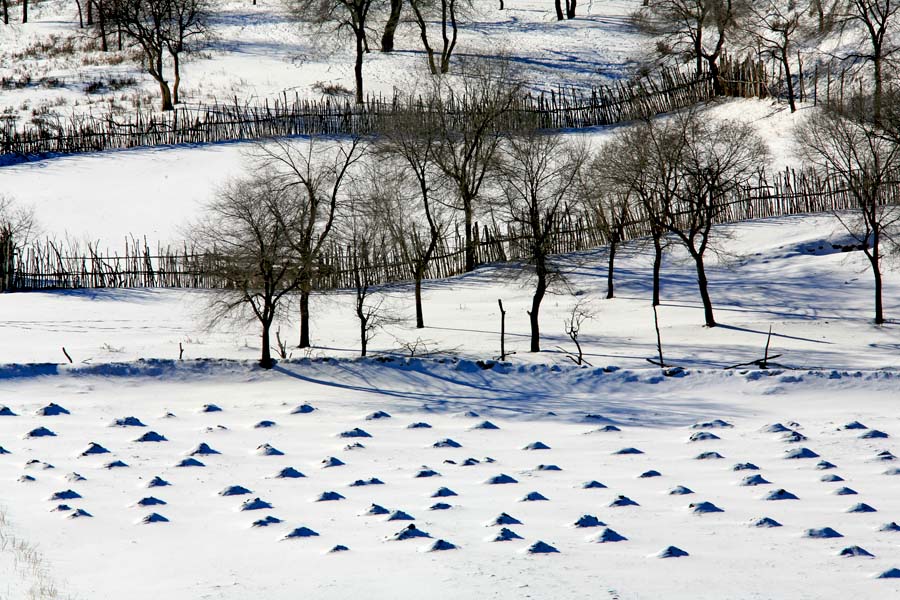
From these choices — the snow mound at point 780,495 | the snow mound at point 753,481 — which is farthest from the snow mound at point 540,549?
the snow mound at point 753,481

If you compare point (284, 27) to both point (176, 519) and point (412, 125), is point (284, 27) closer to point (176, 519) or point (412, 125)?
point (412, 125)

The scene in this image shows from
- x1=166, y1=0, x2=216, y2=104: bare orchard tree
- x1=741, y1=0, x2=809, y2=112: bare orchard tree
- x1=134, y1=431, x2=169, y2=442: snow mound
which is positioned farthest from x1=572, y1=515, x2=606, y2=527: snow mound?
x1=166, y1=0, x2=216, y2=104: bare orchard tree

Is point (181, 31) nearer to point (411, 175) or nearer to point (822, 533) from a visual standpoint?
point (411, 175)

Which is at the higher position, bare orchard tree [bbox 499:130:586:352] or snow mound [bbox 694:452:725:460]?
bare orchard tree [bbox 499:130:586:352]

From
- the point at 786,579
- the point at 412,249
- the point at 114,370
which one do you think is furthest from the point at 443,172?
the point at 786,579

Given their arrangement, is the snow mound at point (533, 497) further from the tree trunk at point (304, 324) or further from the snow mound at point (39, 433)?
the tree trunk at point (304, 324)

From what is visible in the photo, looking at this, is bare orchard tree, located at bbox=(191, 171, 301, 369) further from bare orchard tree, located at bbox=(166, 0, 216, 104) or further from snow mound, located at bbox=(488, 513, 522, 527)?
bare orchard tree, located at bbox=(166, 0, 216, 104)

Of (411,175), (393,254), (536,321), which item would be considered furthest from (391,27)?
(536,321)
